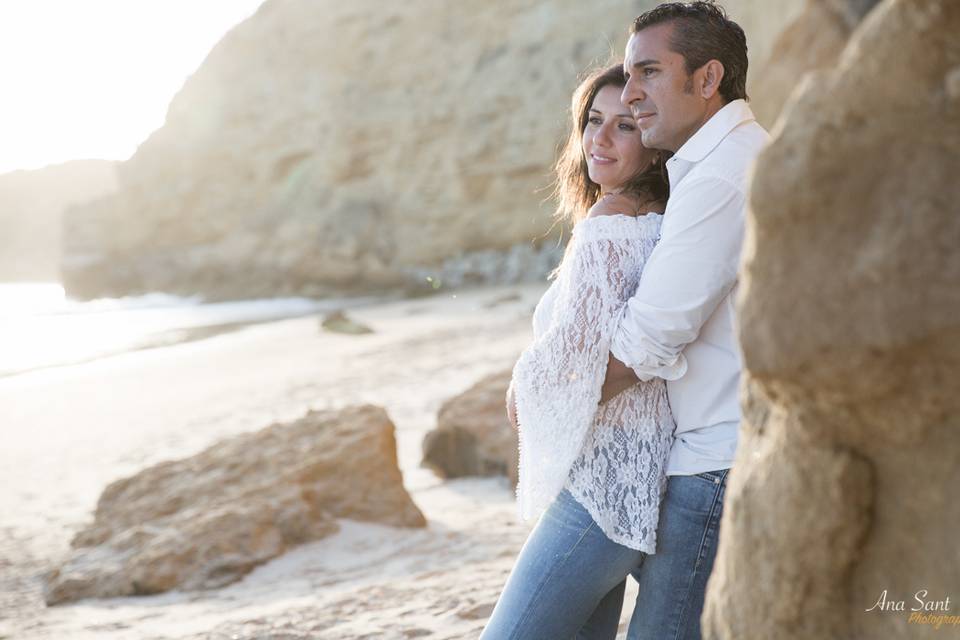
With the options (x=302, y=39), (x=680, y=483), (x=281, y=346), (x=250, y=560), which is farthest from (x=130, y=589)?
(x=302, y=39)

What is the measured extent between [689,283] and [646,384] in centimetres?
26

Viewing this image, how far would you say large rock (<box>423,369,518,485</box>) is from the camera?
519cm

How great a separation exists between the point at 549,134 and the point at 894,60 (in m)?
18.5

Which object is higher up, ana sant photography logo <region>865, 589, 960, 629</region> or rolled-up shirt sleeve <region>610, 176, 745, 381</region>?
rolled-up shirt sleeve <region>610, 176, 745, 381</region>

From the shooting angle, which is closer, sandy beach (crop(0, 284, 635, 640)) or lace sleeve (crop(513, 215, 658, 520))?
lace sleeve (crop(513, 215, 658, 520))

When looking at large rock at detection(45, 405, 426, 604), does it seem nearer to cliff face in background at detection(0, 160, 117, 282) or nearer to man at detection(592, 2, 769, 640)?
man at detection(592, 2, 769, 640)

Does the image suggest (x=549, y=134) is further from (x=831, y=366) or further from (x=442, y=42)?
(x=831, y=366)

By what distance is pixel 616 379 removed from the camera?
5.95 feet

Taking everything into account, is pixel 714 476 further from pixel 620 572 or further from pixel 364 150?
pixel 364 150

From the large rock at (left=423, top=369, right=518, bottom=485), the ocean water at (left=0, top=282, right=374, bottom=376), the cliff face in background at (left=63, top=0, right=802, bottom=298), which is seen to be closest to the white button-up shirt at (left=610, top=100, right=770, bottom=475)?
the large rock at (left=423, top=369, right=518, bottom=485)

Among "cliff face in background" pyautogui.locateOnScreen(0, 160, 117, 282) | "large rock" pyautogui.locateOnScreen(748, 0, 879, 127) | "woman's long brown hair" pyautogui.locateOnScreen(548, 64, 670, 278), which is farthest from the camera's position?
"cliff face in background" pyautogui.locateOnScreen(0, 160, 117, 282)

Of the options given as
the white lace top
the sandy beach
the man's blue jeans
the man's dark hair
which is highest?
the man's dark hair

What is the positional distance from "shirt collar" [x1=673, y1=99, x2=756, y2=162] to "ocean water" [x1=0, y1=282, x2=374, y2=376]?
1217 cm

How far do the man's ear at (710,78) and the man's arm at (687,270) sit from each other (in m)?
0.26
